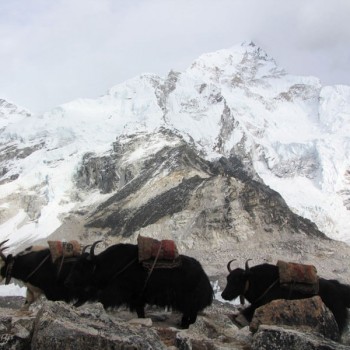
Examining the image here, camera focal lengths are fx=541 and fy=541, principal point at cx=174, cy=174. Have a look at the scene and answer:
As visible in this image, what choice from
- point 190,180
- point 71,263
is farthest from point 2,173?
point 71,263

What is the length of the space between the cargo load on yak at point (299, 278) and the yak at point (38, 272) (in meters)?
3.24

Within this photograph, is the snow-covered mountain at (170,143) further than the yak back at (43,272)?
Yes

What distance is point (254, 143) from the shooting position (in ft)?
497

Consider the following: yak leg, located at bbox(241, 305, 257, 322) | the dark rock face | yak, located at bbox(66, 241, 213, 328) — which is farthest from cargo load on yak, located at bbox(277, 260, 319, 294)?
the dark rock face

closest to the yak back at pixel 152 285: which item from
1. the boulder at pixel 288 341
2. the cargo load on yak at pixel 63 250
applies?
the cargo load on yak at pixel 63 250

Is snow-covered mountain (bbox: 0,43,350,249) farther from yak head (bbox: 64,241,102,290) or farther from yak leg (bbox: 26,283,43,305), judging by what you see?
yak head (bbox: 64,241,102,290)

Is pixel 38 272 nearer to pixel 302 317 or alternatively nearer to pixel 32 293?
pixel 32 293

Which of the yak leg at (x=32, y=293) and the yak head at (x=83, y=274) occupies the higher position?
the yak head at (x=83, y=274)

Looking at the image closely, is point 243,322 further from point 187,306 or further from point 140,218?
point 140,218

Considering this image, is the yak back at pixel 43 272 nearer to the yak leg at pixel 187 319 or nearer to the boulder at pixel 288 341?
the yak leg at pixel 187 319

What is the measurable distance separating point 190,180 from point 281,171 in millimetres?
77305

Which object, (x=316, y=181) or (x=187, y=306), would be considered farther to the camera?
(x=316, y=181)

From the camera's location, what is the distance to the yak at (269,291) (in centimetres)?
784

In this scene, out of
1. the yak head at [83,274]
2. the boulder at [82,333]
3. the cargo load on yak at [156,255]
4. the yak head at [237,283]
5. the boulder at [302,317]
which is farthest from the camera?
the yak head at [237,283]
